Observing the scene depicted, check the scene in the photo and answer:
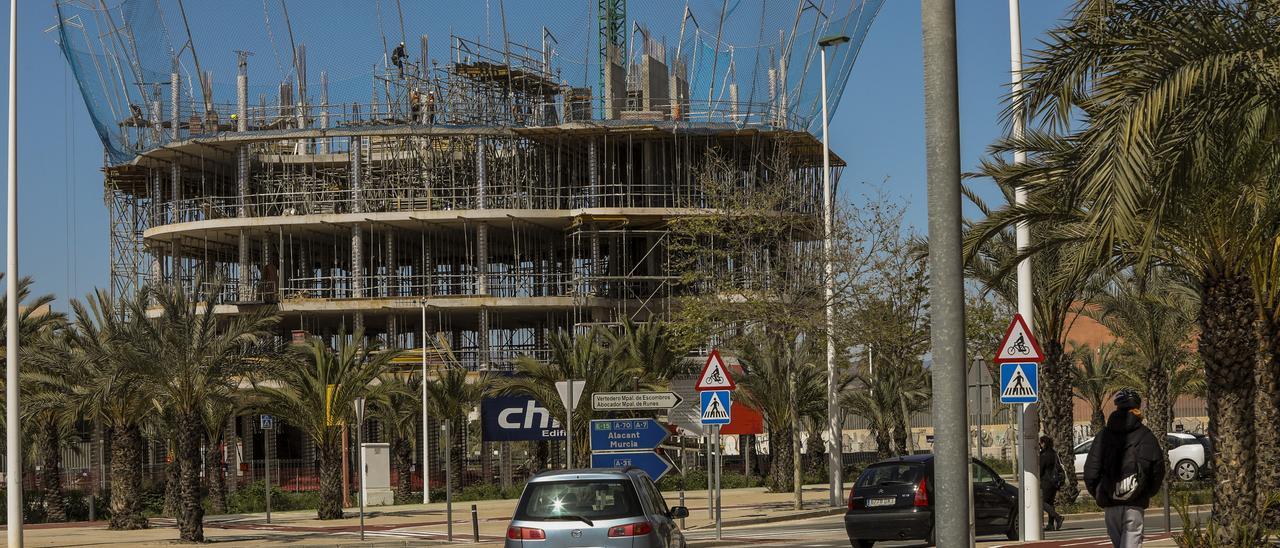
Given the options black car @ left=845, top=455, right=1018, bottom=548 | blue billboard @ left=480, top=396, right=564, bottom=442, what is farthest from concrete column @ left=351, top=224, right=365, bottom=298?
black car @ left=845, top=455, right=1018, bottom=548

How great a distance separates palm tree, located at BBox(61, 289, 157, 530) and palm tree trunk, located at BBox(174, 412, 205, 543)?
1.32 metres

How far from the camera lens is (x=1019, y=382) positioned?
15898 millimetres

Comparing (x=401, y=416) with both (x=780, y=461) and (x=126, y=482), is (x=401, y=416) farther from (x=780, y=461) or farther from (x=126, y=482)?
(x=126, y=482)

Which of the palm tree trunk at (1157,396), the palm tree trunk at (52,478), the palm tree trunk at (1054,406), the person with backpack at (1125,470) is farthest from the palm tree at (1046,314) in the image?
the palm tree trunk at (52,478)

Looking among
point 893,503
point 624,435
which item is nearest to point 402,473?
point 624,435

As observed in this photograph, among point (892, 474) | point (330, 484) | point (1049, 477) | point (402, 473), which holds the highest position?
point (892, 474)

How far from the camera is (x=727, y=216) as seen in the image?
118ft

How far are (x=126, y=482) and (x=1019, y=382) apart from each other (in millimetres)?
22749

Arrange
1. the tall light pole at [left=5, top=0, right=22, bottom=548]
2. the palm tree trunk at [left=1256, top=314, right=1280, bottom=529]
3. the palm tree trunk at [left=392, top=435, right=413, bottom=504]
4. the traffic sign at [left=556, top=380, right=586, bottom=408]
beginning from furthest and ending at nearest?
the palm tree trunk at [left=392, top=435, right=413, bottom=504] < the tall light pole at [left=5, top=0, right=22, bottom=548] < the traffic sign at [left=556, top=380, right=586, bottom=408] < the palm tree trunk at [left=1256, top=314, right=1280, bottom=529]

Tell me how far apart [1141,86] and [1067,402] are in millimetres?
20943

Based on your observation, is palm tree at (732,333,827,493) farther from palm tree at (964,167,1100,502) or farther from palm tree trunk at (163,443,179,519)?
palm tree trunk at (163,443,179,519)

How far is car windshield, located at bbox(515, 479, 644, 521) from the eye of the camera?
12.8 metres

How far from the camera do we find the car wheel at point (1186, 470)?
36750mm

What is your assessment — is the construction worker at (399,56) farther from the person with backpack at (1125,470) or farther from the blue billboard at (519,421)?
the person with backpack at (1125,470)
